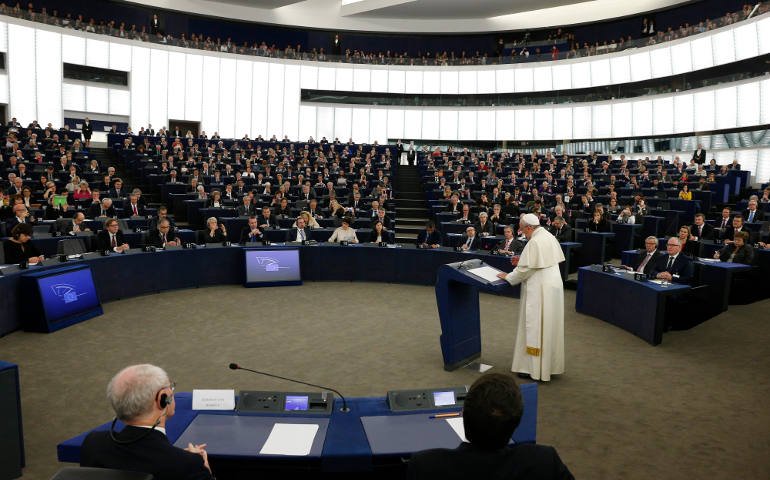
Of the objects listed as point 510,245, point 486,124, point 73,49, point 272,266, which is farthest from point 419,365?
point 486,124

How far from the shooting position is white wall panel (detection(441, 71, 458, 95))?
33688 mm

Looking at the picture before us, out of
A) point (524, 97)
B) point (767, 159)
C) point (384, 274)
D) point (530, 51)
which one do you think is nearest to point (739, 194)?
point (767, 159)

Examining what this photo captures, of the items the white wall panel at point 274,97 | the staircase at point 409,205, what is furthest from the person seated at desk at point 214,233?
the white wall panel at point 274,97

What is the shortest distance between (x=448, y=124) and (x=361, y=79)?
19.8ft

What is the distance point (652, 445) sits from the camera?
4402 millimetres

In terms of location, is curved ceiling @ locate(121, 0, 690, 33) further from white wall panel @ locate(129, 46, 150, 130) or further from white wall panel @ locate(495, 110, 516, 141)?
white wall panel @ locate(495, 110, 516, 141)

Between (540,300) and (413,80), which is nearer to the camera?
(540,300)

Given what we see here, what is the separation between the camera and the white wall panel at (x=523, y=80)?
3231cm

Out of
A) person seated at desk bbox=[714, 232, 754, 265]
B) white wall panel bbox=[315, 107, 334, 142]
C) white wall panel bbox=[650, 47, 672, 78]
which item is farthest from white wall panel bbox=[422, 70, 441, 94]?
person seated at desk bbox=[714, 232, 754, 265]

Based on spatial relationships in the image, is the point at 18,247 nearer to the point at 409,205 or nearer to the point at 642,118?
the point at 409,205

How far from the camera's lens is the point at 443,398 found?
10.4ft

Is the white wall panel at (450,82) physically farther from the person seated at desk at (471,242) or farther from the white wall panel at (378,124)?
the person seated at desk at (471,242)

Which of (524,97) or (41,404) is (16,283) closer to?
(41,404)

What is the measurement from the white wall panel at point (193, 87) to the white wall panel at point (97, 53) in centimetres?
392
